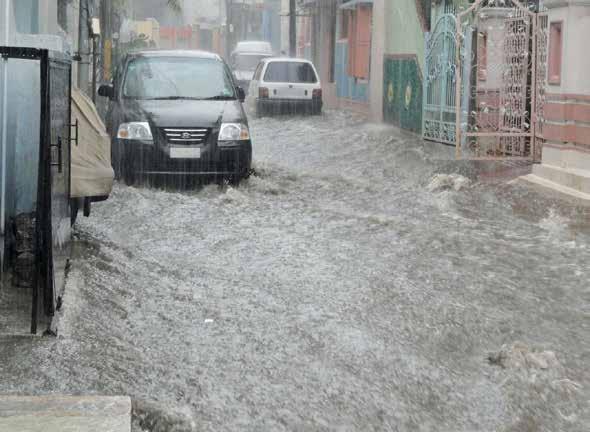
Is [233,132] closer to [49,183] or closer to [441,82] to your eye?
[441,82]

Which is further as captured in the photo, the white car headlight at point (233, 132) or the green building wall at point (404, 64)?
the green building wall at point (404, 64)

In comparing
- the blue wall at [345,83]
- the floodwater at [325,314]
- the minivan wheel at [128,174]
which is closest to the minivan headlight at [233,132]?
the floodwater at [325,314]

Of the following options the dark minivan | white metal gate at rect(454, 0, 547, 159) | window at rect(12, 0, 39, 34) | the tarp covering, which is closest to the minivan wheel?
the dark minivan

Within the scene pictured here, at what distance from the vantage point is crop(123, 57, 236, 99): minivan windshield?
45.2ft

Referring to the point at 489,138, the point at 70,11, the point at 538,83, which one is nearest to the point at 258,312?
the point at 538,83

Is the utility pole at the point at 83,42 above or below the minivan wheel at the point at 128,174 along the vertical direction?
above

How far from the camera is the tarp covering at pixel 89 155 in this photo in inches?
319

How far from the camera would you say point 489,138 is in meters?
16.9

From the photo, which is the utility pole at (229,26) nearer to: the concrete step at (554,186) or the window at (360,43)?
the window at (360,43)

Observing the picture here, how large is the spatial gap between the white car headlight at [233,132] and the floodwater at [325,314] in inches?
24.5

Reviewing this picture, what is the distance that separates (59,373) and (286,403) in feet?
3.58

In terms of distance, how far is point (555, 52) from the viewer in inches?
531

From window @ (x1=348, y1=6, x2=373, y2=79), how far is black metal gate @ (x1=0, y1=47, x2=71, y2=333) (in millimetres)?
22241

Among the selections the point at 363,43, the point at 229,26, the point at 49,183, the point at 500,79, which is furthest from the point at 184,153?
the point at 229,26
